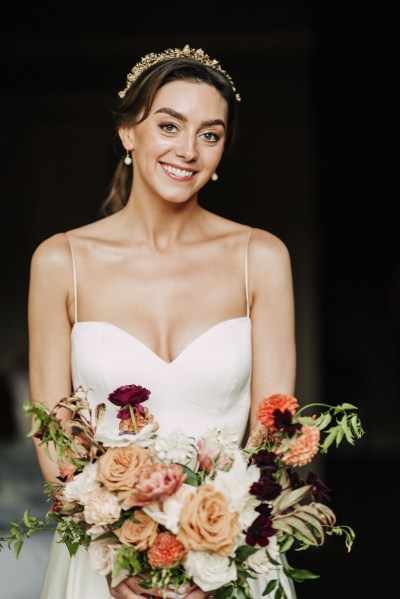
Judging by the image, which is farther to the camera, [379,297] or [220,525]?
[379,297]

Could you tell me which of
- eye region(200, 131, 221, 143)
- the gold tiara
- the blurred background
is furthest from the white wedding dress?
the blurred background

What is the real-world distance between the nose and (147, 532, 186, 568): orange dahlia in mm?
1128

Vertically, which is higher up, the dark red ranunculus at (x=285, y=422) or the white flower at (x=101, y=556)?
the dark red ranunculus at (x=285, y=422)

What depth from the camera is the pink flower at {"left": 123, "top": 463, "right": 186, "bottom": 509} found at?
1.86 m

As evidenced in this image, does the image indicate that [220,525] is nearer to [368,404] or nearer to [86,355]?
[86,355]

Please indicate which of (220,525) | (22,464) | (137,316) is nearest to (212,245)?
(137,316)

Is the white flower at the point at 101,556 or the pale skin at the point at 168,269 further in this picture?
the pale skin at the point at 168,269

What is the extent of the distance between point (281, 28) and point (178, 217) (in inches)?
232

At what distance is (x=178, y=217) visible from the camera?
2914 millimetres

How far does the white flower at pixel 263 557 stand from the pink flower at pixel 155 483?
8.6 inches

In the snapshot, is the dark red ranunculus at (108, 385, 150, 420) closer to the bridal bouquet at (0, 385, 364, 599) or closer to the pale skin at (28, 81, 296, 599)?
the bridal bouquet at (0, 385, 364, 599)

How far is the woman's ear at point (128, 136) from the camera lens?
2.82 m

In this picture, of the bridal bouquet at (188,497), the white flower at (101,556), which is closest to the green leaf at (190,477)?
the bridal bouquet at (188,497)

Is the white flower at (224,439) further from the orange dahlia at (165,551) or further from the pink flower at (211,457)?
the orange dahlia at (165,551)
